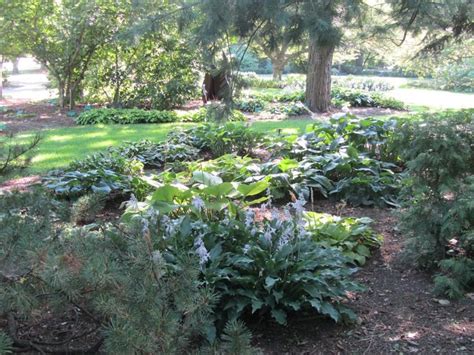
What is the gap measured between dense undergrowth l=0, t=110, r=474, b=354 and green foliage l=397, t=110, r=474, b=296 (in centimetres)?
1

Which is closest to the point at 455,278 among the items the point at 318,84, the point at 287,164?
the point at 287,164

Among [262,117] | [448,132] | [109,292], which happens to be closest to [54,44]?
[262,117]

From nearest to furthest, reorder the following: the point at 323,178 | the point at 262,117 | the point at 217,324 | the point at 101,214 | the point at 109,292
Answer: the point at 109,292
the point at 217,324
the point at 101,214
the point at 323,178
the point at 262,117

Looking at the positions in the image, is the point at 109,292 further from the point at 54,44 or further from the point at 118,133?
the point at 54,44

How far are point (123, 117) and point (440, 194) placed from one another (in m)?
9.55

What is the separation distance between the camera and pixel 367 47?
1612 cm

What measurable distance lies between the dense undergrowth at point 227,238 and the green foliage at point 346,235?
0.04 feet

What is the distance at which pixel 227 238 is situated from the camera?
3611mm

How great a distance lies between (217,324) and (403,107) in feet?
44.1

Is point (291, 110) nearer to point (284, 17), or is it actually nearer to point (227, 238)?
point (284, 17)

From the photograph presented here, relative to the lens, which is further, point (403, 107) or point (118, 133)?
point (403, 107)

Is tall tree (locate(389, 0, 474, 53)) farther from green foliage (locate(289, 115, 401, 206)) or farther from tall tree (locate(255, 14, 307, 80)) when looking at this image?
green foliage (locate(289, 115, 401, 206))

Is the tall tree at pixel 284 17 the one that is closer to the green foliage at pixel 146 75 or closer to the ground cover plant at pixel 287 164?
the ground cover plant at pixel 287 164

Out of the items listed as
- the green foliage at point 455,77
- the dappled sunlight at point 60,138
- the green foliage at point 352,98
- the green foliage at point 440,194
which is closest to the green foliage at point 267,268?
the green foliage at point 440,194
